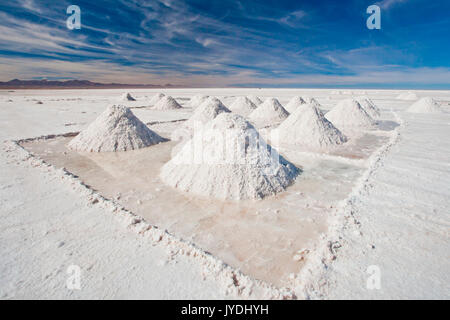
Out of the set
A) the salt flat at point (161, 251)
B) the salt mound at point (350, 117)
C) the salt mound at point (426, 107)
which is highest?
the salt mound at point (426, 107)

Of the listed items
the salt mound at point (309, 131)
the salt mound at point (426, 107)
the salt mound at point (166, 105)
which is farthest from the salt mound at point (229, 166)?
the salt mound at point (426, 107)

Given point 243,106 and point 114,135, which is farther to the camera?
point 243,106

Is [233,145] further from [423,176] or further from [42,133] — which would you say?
[42,133]

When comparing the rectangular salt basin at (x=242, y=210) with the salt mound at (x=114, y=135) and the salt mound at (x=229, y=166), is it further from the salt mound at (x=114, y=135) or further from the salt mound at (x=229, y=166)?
the salt mound at (x=114, y=135)

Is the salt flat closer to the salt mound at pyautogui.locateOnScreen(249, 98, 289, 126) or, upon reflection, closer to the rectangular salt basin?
the rectangular salt basin

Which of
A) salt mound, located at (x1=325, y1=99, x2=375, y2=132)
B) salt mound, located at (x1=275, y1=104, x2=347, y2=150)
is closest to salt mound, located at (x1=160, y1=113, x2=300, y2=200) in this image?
salt mound, located at (x1=275, y1=104, x2=347, y2=150)

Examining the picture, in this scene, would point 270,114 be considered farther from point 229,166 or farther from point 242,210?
point 242,210

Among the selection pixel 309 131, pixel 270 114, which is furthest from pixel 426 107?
pixel 309 131
